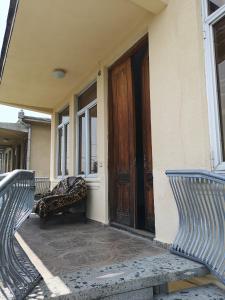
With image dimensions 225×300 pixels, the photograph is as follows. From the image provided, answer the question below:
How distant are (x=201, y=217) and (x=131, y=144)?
6.16 feet

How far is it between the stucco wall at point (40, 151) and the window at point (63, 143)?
328 cm

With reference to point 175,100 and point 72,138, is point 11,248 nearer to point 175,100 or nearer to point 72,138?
point 175,100

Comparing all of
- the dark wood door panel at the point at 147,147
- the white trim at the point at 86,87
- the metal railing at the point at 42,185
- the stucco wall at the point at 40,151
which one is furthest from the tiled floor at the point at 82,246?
the stucco wall at the point at 40,151

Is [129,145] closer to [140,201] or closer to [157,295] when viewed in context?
[140,201]

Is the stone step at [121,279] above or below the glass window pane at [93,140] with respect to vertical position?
below

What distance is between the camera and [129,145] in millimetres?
4082

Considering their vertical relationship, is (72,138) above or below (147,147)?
above

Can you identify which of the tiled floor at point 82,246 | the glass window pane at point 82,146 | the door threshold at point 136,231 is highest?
the glass window pane at point 82,146

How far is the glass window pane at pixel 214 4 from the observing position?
2.52 metres

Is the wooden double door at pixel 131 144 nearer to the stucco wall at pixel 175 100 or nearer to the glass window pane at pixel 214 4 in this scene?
the stucco wall at pixel 175 100

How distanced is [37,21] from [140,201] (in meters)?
2.90

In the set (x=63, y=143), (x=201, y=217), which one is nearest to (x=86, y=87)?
(x=63, y=143)

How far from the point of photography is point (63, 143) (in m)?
7.00

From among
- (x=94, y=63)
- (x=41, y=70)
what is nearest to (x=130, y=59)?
(x=94, y=63)
